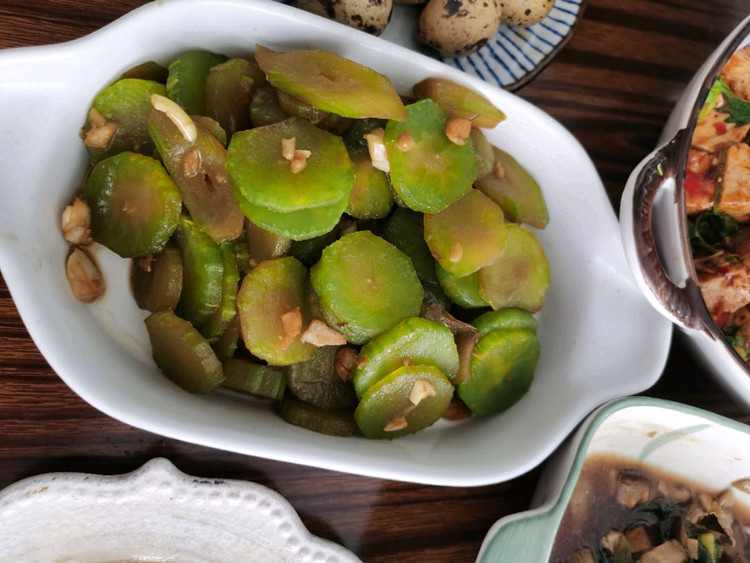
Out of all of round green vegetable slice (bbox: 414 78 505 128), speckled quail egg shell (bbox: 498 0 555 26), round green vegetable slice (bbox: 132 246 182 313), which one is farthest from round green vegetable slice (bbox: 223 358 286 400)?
speckled quail egg shell (bbox: 498 0 555 26)

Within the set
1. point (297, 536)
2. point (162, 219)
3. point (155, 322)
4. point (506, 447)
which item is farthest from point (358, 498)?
point (162, 219)

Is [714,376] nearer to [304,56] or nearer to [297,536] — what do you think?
[297,536]

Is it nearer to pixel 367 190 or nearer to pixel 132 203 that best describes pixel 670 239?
pixel 367 190

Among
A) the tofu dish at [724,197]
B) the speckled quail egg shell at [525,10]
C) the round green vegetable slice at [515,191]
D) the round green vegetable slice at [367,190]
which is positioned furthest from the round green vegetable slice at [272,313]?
the tofu dish at [724,197]

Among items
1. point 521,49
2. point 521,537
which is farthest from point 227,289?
point 521,49

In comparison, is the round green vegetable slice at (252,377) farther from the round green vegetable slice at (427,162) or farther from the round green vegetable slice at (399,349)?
the round green vegetable slice at (427,162)

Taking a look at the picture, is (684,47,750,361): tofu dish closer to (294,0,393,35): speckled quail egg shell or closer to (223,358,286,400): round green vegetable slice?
(294,0,393,35): speckled quail egg shell
